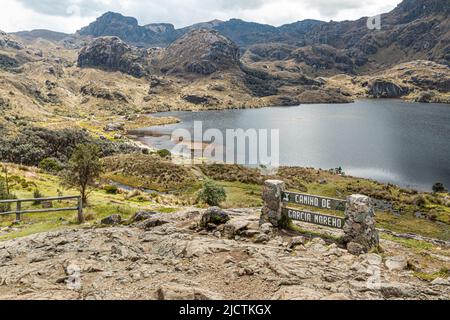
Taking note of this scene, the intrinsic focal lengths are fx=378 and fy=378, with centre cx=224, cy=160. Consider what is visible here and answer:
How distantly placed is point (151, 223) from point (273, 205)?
6.74 meters

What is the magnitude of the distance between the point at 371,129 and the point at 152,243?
14091cm

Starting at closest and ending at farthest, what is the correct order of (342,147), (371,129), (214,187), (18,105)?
(214,187) < (342,147) < (371,129) < (18,105)

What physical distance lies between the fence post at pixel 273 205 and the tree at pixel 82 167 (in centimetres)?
1509

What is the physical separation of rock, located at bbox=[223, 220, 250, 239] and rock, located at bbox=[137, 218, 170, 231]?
4019mm

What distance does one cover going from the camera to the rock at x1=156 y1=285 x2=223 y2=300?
11.2 metres

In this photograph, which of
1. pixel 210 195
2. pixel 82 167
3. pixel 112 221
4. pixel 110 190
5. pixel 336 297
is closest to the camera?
pixel 336 297

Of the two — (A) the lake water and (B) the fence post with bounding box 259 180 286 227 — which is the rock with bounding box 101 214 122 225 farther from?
(A) the lake water

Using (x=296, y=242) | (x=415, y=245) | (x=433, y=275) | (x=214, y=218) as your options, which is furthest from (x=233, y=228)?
(x=415, y=245)

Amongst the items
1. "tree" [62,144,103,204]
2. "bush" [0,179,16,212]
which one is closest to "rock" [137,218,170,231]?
"tree" [62,144,103,204]

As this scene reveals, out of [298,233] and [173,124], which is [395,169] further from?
[173,124]

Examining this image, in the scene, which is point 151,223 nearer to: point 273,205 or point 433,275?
point 273,205

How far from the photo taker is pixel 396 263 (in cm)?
1478

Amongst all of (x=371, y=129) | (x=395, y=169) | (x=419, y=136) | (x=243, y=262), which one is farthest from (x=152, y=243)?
(x=371, y=129)
